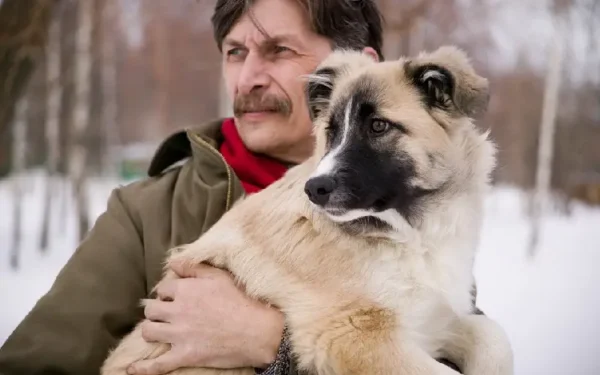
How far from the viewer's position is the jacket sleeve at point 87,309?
185cm

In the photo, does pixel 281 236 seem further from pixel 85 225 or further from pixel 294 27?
pixel 85 225

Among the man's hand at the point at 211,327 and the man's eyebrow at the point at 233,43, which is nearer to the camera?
the man's hand at the point at 211,327

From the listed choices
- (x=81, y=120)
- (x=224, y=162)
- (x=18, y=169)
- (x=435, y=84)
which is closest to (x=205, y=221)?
(x=224, y=162)

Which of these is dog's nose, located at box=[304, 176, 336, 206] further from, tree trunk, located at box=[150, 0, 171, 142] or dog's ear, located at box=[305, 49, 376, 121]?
tree trunk, located at box=[150, 0, 171, 142]

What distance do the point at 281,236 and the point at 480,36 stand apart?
5.15m

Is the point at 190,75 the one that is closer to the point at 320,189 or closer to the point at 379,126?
the point at 379,126

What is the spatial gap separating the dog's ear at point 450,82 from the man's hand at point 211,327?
0.92m

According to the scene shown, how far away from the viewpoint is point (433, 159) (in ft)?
6.13

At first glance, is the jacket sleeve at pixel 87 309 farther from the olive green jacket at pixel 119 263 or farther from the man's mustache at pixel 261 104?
the man's mustache at pixel 261 104

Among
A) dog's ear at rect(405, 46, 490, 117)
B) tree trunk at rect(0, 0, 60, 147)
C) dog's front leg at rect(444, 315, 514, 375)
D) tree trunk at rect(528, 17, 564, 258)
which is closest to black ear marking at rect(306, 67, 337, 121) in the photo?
dog's ear at rect(405, 46, 490, 117)

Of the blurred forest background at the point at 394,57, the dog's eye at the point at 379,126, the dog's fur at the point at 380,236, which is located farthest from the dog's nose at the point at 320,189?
the blurred forest background at the point at 394,57

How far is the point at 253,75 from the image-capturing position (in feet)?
7.47

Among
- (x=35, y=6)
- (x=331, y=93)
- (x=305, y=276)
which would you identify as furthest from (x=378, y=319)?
(x=35, y=6)

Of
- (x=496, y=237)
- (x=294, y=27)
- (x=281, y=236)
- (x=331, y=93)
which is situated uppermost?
(x=294, y=27)
